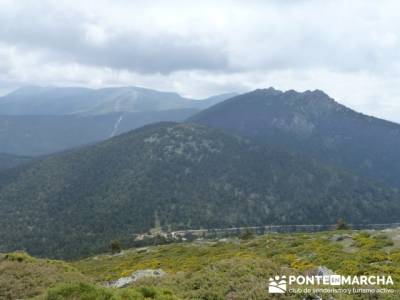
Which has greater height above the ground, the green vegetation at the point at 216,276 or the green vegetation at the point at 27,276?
the green vegetation at the point at 216,276

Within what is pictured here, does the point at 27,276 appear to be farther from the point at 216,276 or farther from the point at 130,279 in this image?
the point at 216,276

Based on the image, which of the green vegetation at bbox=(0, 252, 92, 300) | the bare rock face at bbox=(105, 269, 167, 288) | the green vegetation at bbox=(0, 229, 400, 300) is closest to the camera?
the green vegetation at bbox=(0, 229, 400, 300)

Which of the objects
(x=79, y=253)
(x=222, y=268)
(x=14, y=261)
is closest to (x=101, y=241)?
(x=79, y=253)

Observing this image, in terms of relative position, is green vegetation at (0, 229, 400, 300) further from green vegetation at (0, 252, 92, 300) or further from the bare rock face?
the bare rock face

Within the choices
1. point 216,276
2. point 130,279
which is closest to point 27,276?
point 130,279

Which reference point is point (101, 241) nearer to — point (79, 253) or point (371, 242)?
point (79, 253)

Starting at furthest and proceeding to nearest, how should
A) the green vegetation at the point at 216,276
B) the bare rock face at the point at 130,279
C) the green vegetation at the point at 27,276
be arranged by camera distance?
the bare rock face at the point at 130,279 < the green vegetation at the point at 27,276 < the green vegetation at the point at 216,276

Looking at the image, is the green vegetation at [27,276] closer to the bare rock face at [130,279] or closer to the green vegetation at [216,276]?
the green vegetation at [216,276]

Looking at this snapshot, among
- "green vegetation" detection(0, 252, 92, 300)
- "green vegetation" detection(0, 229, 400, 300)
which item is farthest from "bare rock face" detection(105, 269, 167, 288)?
"green vegetation" detection(0, 252, 92, 300)

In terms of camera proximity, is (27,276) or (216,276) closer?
(216,276)

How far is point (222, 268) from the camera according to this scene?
25062mm

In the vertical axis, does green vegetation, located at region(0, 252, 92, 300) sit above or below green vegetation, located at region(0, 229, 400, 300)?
below

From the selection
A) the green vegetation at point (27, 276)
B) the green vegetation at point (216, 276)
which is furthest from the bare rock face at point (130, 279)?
the green vegetation at point (27, 276)

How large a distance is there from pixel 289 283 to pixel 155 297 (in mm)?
6595
